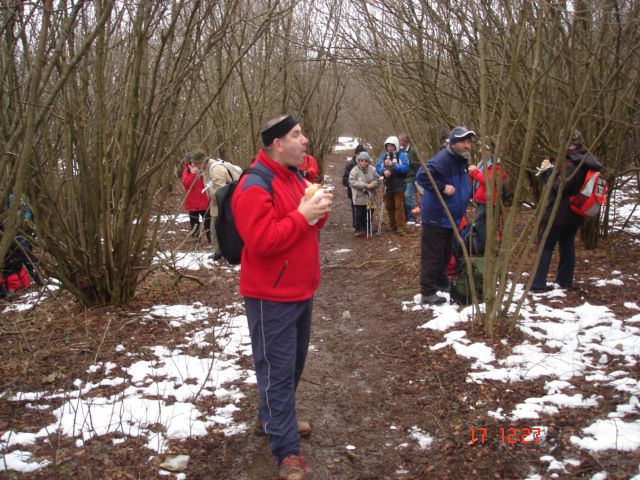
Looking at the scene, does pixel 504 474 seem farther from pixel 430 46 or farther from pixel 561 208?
pixel 430 46

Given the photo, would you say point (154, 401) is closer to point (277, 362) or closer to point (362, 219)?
point (277, 362)

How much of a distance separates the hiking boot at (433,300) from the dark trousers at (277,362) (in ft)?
10.5

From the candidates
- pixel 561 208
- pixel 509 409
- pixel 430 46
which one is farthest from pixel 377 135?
pixel 509 409

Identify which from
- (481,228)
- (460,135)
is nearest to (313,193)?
(460,135)

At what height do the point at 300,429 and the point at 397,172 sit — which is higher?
the point at 397,172

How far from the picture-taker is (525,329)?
4848 millimetres

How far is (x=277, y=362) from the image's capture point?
9.48 ft

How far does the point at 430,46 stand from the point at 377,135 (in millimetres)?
15739

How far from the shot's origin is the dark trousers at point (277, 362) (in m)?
2.87

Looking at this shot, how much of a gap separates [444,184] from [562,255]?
1.58 meters

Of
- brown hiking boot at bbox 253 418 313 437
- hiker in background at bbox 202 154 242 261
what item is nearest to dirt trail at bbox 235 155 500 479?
brown hiking boot at bbox 253 418 313 437

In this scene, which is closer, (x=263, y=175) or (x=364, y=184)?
(x=263, y=175)
